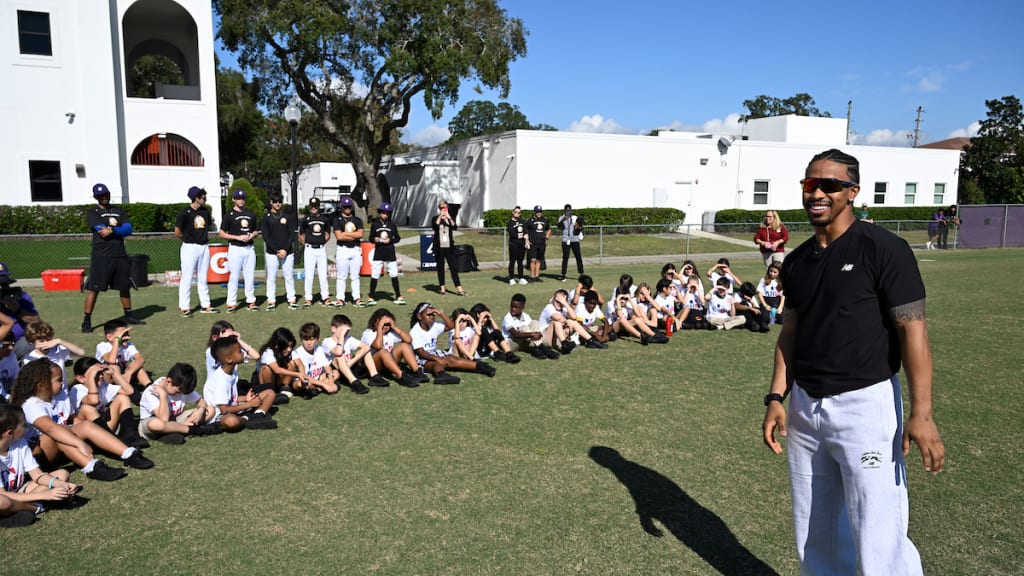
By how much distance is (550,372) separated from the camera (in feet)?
27.9

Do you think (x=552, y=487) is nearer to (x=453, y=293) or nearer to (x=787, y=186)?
(x=453, y=293)

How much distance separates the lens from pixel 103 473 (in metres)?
5.26

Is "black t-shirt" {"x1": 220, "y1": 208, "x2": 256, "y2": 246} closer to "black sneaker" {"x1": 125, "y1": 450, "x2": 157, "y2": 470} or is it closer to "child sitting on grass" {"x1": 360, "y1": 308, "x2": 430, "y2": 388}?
"child sitting on grass" {"x1": 360, "y1": 308, "x2": 430, "y2": 388}

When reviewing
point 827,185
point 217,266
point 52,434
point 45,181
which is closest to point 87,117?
point 45,181

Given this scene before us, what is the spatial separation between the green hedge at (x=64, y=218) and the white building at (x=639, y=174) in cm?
1267

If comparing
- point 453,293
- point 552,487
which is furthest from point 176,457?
point 453,293

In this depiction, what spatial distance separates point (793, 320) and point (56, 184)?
28.0m

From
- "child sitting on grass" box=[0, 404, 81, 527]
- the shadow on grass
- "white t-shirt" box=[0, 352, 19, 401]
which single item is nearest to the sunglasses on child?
the shadow on grass

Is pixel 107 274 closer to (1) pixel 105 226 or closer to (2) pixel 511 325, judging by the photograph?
(1) pixel 105 226

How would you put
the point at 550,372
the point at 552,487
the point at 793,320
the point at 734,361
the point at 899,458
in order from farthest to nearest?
the point at 734,361 < the point at 550,372 < the point at 552,487 < the point at 793,320 < the point at 899,458

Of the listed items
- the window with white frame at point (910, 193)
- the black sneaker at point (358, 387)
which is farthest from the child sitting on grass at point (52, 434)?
the window with white frame at point (910, 193)

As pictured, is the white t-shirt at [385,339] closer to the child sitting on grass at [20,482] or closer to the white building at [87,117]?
the child sitting on grass at [20,482]

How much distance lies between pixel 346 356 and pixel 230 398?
1.50 meters

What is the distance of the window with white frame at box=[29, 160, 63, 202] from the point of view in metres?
24.5
